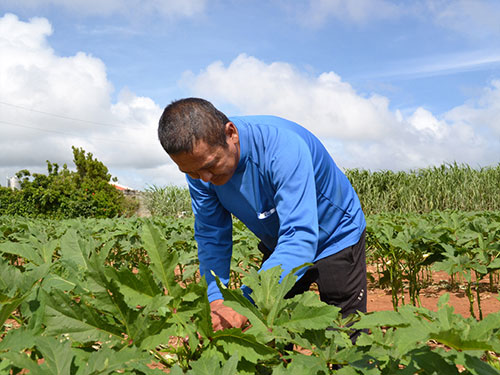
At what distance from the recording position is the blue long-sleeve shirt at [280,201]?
6.18 feet

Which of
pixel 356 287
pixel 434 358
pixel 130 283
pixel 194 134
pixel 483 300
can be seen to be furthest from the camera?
pixel 483 300

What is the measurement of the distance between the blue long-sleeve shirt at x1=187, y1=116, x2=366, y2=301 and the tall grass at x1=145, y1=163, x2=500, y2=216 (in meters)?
16.7

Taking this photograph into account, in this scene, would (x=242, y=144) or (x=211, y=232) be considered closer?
(x=242, y=144)

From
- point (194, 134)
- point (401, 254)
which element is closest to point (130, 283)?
point (194, 134)

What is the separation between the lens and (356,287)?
2.75 meters

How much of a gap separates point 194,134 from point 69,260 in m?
0.83

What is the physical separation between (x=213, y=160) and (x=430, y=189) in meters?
18.6

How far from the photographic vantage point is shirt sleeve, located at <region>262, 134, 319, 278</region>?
1722 millimetres

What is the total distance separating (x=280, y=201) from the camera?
1.98m

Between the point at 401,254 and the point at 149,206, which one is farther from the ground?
the point at 149,206

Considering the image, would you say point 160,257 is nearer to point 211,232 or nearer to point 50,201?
point 211,232

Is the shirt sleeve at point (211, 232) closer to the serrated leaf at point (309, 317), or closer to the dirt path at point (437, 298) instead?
the serrated leaf at point (309, 317)

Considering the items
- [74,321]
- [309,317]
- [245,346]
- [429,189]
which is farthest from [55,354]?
[429,189]

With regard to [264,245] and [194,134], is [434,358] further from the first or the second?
[264,245]
